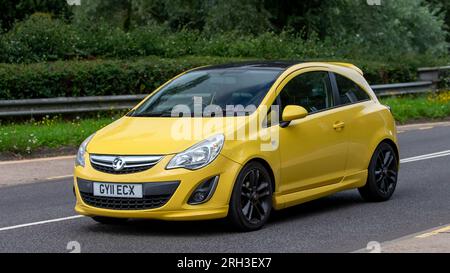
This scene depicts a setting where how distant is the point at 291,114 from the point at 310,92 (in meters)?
0.93

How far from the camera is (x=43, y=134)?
17297 millimetres

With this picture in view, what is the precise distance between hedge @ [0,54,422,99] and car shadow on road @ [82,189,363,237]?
1003 cm

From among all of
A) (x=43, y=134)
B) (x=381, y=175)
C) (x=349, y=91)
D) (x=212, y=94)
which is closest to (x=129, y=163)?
(x=212, y=94)

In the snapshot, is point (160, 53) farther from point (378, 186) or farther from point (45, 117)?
point (378, 186)

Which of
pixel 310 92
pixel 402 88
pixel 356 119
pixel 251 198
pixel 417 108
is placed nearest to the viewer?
pixel 251 198

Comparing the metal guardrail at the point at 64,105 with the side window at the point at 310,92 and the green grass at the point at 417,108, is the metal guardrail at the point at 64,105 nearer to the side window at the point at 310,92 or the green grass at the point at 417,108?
the green grass at the point at 417,108

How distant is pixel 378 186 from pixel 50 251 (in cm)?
425

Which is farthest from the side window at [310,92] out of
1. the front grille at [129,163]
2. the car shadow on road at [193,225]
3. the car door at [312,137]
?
the front grille at [129,163]

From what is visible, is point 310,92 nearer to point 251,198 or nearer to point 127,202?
point 251,198

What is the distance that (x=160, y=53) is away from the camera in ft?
83.0

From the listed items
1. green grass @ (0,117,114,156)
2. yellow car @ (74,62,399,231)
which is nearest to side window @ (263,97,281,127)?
yellow car @ (74,62,399,231)

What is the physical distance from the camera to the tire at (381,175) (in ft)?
36.8
